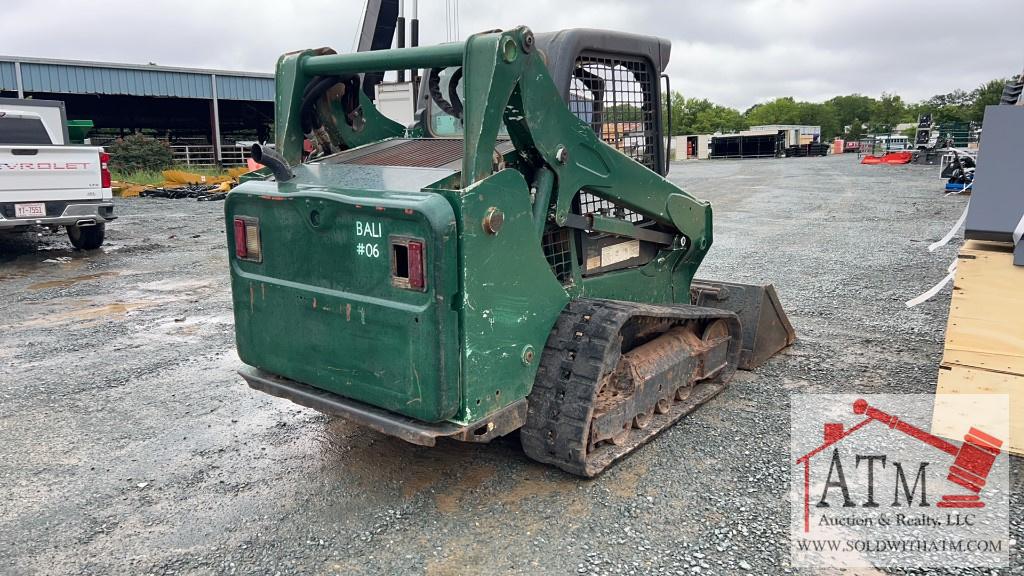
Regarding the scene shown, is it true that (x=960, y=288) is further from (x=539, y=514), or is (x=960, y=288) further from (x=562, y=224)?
(x=539, y=514)

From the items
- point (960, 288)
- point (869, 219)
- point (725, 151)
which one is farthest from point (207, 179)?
point (725, 151)

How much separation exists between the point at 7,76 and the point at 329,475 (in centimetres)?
2671

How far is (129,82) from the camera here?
88.1 feet

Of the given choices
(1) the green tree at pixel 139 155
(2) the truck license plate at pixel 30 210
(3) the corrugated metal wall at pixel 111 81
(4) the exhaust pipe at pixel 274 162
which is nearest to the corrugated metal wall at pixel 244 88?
(3) the corrugated metal wall at pixel 111 81

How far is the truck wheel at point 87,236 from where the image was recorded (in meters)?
11.0

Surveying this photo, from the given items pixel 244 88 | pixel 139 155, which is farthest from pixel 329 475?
pixel 244 88

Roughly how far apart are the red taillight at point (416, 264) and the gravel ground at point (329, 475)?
3.49 ft

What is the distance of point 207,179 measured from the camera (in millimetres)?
22625

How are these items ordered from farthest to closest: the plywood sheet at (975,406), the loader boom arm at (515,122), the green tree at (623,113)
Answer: the green tree at (623,113), the plywood sheet at (975,406), the loader boom arm at (515,122)

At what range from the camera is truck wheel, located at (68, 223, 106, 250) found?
36.2ft

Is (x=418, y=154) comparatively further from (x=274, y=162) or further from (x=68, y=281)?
(x=68, y=281)

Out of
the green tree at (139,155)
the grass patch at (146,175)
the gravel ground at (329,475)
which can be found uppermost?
the green tree at (139,155)

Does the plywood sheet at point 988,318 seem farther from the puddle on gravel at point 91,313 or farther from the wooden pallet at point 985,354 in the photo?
the puddle on gravel at point 91,313

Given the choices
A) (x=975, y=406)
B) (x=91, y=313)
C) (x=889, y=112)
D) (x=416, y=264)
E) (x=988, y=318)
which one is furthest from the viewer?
(x=889, y=112)
